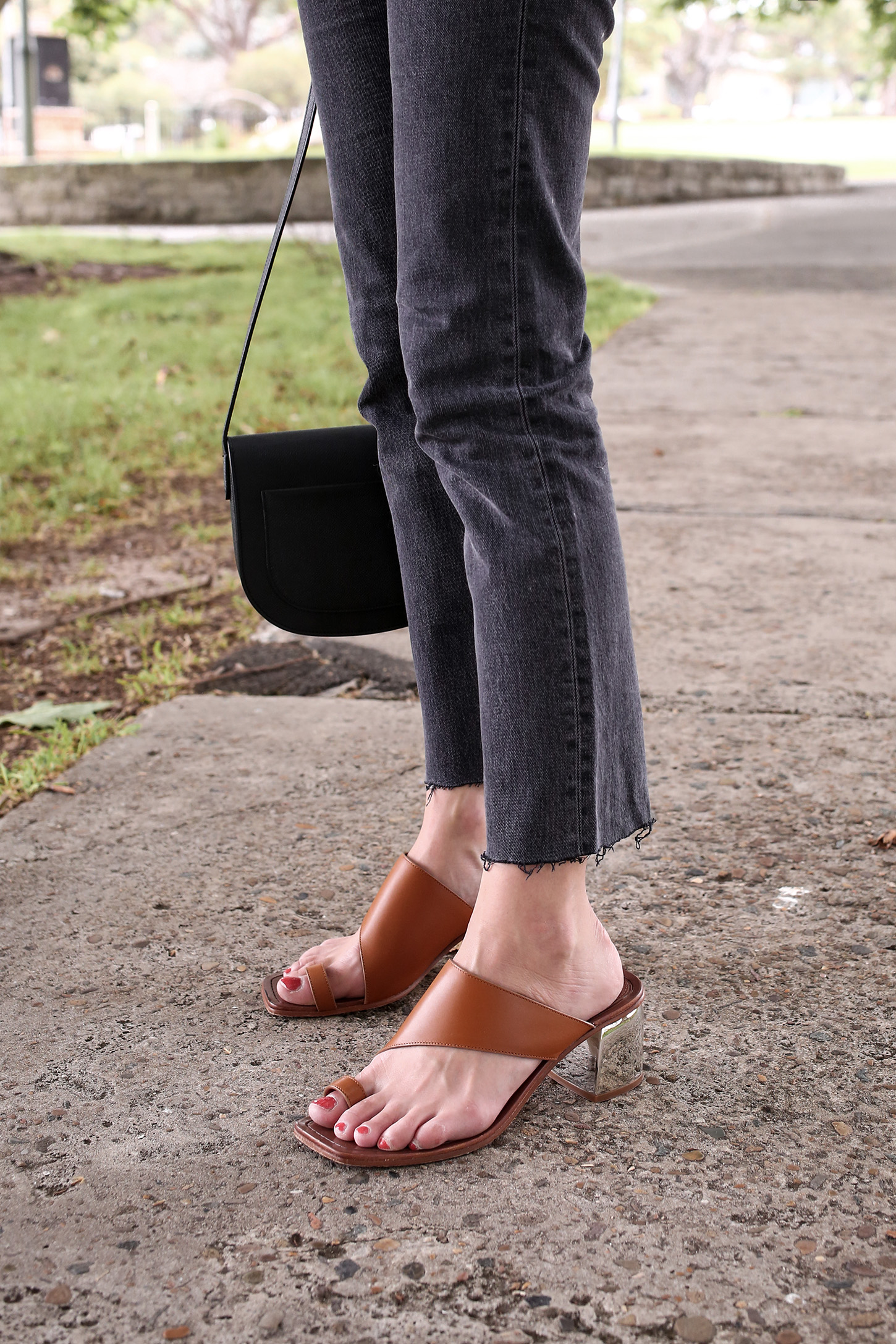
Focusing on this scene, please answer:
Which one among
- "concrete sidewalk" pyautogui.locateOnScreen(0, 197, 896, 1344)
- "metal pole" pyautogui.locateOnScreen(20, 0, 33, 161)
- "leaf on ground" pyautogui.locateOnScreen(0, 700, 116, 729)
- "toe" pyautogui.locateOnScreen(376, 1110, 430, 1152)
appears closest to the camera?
"concrete sidewalk" pyautogui.locateOnScreen(0, 197, 896, 1344)

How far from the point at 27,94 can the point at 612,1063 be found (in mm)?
→ 14125

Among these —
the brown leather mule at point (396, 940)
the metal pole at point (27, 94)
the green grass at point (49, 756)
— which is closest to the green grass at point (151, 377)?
the green grass at point (49, 756)

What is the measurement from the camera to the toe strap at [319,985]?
1177 mm

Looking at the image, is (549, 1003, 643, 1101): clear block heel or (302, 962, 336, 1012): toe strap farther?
(302, 962, 336, 1012): toe strap

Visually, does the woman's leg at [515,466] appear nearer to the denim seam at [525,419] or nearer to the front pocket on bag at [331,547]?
the denim seam at [525,419]

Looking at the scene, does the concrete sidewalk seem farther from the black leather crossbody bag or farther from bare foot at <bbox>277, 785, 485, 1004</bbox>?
the black leather crossbody bag

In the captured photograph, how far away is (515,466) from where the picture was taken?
3.17ft

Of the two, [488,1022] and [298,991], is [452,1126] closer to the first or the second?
[488,1022]

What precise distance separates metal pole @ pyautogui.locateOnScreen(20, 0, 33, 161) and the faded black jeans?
13.1m

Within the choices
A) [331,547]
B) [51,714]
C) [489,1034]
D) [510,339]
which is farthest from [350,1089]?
[51,714]

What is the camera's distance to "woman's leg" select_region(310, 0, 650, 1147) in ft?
3.00

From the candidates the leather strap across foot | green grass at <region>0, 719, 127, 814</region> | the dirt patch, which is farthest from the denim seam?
the dirt patch

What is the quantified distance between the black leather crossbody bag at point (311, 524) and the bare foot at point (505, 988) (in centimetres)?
34

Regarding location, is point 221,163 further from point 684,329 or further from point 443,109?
point 443,109
